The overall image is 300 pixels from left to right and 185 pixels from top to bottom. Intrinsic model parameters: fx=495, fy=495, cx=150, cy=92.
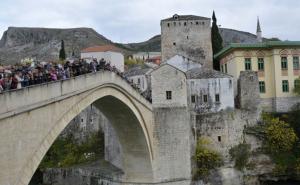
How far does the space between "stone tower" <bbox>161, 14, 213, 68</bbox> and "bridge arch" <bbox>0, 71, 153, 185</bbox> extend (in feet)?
59.7

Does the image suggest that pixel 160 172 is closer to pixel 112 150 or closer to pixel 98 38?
pixel 112 150

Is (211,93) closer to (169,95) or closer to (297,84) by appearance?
→ (169,95)

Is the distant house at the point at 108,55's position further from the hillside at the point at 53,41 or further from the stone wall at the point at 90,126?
the hillside at the point at 53,41

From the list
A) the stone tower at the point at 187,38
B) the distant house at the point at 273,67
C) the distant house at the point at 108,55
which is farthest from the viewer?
the distant house at the point at 108,55

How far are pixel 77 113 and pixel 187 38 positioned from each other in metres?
31.0

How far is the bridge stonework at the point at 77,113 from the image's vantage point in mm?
16188

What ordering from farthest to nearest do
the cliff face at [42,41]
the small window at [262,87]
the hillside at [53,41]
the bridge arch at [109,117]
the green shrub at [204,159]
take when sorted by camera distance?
the cliff face at [42,41] → the hillside at [53,41] → the small window at [262,87] → the green shrub at [204,159] → the bridge arch at [109,117]

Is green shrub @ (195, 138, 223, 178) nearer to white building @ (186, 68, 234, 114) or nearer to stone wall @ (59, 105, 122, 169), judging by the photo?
white building @ (186, 68, 234, 114)

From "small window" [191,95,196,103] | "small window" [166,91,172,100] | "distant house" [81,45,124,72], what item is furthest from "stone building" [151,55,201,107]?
"distant house" [81,45,124,72]

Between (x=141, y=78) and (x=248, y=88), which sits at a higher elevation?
(x=141, y=78)

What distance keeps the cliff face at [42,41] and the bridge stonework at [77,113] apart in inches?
2978

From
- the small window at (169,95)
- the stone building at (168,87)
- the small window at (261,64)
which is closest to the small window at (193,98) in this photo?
the stone building at (168,87)

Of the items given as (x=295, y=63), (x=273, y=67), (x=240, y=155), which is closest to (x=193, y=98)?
(x=240, y=155)

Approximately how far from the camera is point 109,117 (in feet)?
107
